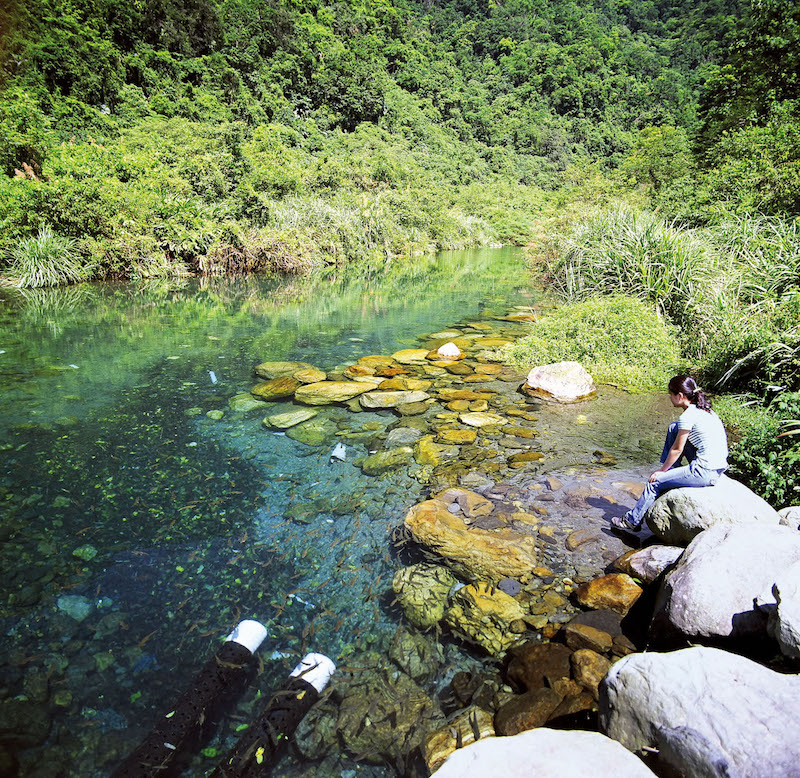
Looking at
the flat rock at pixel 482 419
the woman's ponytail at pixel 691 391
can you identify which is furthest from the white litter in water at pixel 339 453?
the woman's ponytail at pixel 691 391

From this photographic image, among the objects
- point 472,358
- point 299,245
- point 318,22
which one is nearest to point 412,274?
point 299,245

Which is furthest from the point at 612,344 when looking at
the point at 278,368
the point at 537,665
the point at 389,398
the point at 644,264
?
the point at 537,665

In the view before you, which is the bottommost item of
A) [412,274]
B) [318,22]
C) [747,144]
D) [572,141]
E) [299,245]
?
[412,274]

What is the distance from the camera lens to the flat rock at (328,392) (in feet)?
23.7

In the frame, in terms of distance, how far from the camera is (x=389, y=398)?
7195 millimetres

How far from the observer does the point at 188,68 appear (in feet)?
144

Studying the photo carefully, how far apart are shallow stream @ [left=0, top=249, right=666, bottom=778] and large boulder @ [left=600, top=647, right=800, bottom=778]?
1112mm

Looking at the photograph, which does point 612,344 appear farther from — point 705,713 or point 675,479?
point 705,713

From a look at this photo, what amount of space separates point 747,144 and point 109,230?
71.4ft

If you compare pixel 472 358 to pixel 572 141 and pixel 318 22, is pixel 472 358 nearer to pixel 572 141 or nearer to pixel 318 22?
pixel 318 22

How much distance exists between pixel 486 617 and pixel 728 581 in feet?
4.76

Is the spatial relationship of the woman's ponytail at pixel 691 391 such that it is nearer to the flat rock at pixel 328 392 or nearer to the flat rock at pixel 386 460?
the flat rock at pixel 386 460

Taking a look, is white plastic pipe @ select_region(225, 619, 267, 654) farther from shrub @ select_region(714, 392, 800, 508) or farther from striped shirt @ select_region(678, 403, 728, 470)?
shrub @ select_region(714, 392, 800, 508)

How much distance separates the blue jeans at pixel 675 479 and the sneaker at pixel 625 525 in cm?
2
